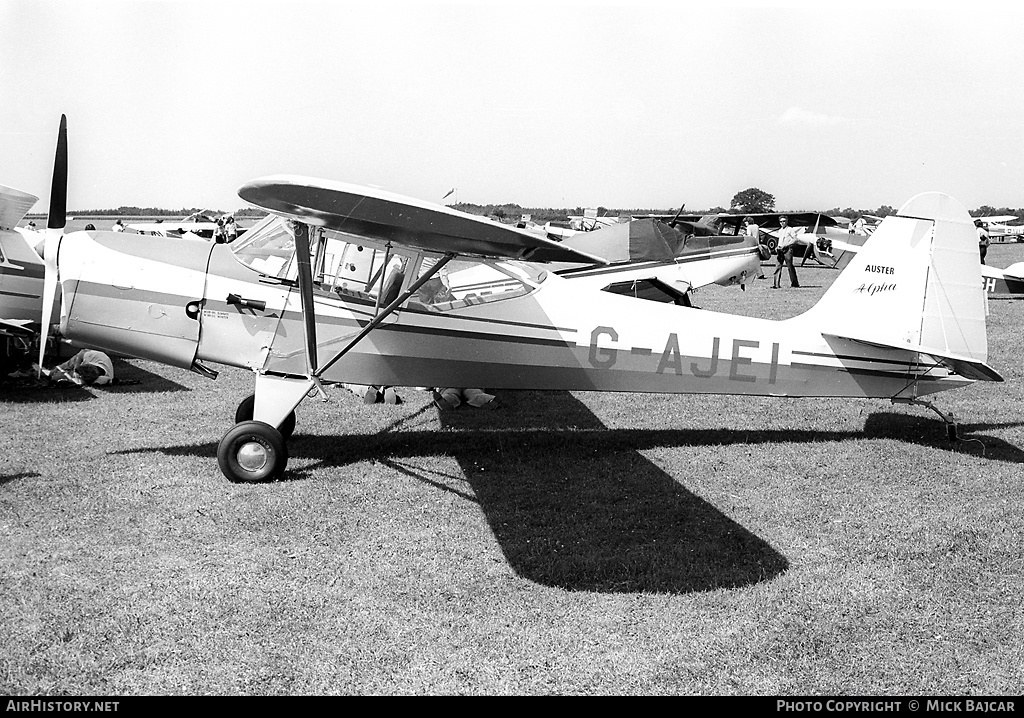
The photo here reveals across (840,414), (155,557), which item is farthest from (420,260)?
(840,414)

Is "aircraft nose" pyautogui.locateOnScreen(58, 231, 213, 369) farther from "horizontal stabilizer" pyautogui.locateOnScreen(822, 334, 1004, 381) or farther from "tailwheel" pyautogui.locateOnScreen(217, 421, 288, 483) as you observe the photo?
"horizontal stabilizer" pyautogui.locateOnScreen(822, 334, 1004, 381)

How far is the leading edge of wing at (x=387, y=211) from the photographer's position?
4238 millimetres

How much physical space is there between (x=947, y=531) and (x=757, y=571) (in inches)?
54.5

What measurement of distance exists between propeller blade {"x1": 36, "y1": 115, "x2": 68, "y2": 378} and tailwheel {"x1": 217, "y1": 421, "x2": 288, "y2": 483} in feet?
5.33

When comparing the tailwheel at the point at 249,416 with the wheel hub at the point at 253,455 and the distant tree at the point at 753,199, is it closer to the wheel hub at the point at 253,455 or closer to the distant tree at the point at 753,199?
the wheel hub at the point at 253,455

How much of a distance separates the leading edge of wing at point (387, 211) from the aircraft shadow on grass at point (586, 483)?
5.43ft

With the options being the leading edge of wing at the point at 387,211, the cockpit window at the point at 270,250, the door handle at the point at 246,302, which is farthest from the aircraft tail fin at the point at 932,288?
the door handle at the point at 246,302

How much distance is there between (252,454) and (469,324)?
185cm

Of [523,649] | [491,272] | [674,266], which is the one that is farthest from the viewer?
[674,266]

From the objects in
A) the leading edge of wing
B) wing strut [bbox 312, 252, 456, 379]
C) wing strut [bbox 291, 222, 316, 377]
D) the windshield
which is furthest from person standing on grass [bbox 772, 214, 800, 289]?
the leading edge of wing

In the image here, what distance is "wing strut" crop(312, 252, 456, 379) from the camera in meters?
5.57

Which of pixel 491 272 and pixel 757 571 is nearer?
pixel 757 571
